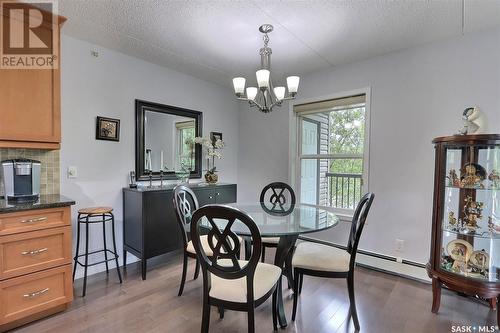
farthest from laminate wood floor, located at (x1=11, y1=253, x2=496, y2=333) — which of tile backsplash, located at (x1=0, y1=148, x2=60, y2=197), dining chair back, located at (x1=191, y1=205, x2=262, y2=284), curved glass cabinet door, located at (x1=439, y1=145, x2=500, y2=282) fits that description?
tile backsplash, located at (x1=0, y1=148, x2=60, y2=197)

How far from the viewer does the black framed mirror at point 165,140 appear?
3080 mm

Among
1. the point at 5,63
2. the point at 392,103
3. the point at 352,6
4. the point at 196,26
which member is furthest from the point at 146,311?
the point at 392,103

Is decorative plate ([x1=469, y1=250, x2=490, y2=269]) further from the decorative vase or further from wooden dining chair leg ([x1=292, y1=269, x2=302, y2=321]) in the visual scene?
the decorative vase

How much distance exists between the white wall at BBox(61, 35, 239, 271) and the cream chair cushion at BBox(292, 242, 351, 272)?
83.0 inches

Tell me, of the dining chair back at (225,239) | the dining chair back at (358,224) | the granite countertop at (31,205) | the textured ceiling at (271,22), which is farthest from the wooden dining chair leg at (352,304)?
the granite countertop at (31,205)

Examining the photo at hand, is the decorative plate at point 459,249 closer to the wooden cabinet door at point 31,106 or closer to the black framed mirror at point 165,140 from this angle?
the black framed mirror at point 165,140

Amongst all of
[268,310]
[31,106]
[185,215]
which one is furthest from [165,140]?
[268,310]

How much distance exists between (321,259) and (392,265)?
1.37 meters

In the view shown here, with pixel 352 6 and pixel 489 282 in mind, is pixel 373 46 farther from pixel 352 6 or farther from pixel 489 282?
pixel 489 282

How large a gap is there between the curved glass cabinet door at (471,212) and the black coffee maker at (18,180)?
11.2 feet

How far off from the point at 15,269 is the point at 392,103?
3.69m

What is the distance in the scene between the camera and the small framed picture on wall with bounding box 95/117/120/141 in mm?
2734

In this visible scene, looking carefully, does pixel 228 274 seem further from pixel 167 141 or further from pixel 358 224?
pixel 167 141

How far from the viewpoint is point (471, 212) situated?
214cm
